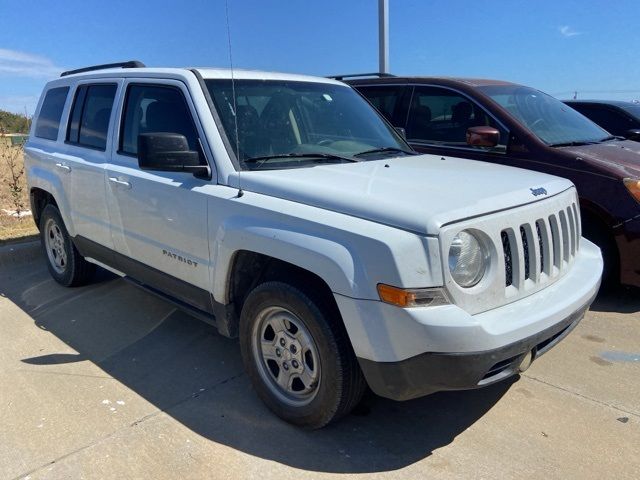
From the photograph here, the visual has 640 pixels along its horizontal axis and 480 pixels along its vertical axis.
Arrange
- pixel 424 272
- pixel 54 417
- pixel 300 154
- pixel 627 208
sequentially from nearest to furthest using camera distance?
pixel 424 272, pixel 54 417, pixel 300 154, pixel 627 208

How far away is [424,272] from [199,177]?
160 cm

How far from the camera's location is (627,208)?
181 inches

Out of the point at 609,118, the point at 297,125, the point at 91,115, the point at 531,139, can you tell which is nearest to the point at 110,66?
the point at 91,115

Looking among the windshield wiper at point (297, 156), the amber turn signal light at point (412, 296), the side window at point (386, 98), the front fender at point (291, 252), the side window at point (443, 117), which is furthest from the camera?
the side window at point (386, 98)

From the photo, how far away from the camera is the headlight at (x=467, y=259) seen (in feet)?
8.39

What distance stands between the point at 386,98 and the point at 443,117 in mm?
797

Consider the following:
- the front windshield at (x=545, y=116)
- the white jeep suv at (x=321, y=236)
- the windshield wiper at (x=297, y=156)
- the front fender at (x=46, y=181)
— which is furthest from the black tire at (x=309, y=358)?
the front windshield at (x=545, y=116)

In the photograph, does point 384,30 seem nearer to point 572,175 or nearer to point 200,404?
point 572,175

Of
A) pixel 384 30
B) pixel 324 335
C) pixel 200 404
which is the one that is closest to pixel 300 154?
pixel 324 335

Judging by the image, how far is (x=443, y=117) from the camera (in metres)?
5.88

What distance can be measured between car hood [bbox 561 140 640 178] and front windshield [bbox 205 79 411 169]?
174 cm

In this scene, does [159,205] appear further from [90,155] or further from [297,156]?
[90,155]

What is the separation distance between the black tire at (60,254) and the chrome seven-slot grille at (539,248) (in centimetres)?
399

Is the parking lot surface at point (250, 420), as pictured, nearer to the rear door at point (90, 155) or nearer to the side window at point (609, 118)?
the rear door at point (90, 155)
